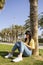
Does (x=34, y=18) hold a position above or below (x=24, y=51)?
above

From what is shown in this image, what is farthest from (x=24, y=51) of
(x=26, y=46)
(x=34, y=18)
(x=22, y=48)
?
(x=34, y=18)

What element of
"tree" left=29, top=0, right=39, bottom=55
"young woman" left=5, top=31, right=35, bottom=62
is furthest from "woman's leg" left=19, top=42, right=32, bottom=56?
"tree" left=29, top=0, right=39, bottom=55

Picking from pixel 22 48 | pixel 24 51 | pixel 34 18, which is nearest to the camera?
pixel 22 48

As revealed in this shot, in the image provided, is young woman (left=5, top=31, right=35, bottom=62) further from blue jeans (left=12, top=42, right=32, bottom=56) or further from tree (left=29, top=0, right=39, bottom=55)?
tree (left=29, top=0, right=39, bottom=55)

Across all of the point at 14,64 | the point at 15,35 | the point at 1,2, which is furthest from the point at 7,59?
the point at 15,35

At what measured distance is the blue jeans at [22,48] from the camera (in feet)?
23.6

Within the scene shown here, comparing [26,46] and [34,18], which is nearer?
[26,46]

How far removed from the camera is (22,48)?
7207 millimetres

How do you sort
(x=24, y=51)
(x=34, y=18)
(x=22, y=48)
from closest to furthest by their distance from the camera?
(x=22, y=48) → (x=24, y=51) → (x=34, y=18)

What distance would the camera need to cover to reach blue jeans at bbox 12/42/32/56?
7207 mm

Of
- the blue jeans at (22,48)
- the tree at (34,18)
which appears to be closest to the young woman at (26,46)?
the blue jeans at (22,48)

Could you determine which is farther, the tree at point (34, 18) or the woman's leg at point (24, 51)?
the tree at point (34, 18)

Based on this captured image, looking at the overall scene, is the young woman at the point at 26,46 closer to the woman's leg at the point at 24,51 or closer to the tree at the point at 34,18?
the woman's leg at the point at 24,51

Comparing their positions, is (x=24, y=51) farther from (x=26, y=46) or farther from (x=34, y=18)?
(x=34, y=18)
